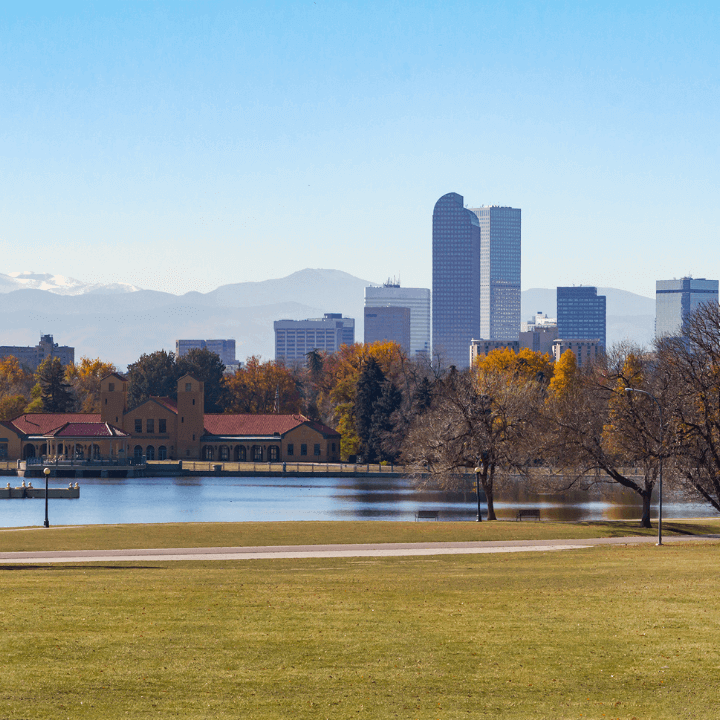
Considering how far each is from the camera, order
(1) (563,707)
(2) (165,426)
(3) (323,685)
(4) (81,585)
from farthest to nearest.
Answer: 1. (2) (165,426)
2. (4) (81,585)
3. (3) (323,685)
4. (1) (563,707)

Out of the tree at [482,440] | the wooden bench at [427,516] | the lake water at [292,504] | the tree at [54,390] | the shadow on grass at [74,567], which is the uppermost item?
the tree at [54,390]

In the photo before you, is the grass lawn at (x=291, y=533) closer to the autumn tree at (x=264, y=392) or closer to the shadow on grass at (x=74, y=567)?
the shadow on grass at (x=74, y=567)

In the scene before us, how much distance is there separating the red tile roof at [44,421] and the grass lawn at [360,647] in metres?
123

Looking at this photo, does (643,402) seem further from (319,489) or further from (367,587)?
(319,489)

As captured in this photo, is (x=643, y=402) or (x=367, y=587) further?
(x=643, y=402)

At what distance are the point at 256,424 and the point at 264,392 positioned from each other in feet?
88.8

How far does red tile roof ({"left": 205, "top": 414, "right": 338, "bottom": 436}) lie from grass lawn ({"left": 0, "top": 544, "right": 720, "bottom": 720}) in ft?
395

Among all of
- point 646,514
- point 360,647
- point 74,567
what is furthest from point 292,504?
point 360,647

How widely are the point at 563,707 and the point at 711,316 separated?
138ft

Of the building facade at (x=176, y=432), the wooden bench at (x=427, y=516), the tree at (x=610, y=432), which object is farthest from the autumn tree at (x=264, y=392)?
the tree at (x=610, y=432)

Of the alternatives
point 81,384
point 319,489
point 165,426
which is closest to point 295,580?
point 319,489

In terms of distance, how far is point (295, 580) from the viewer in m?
27.9

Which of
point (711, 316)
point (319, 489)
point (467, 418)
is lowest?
point (319, 489)

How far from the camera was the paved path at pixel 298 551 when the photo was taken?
118 feet
